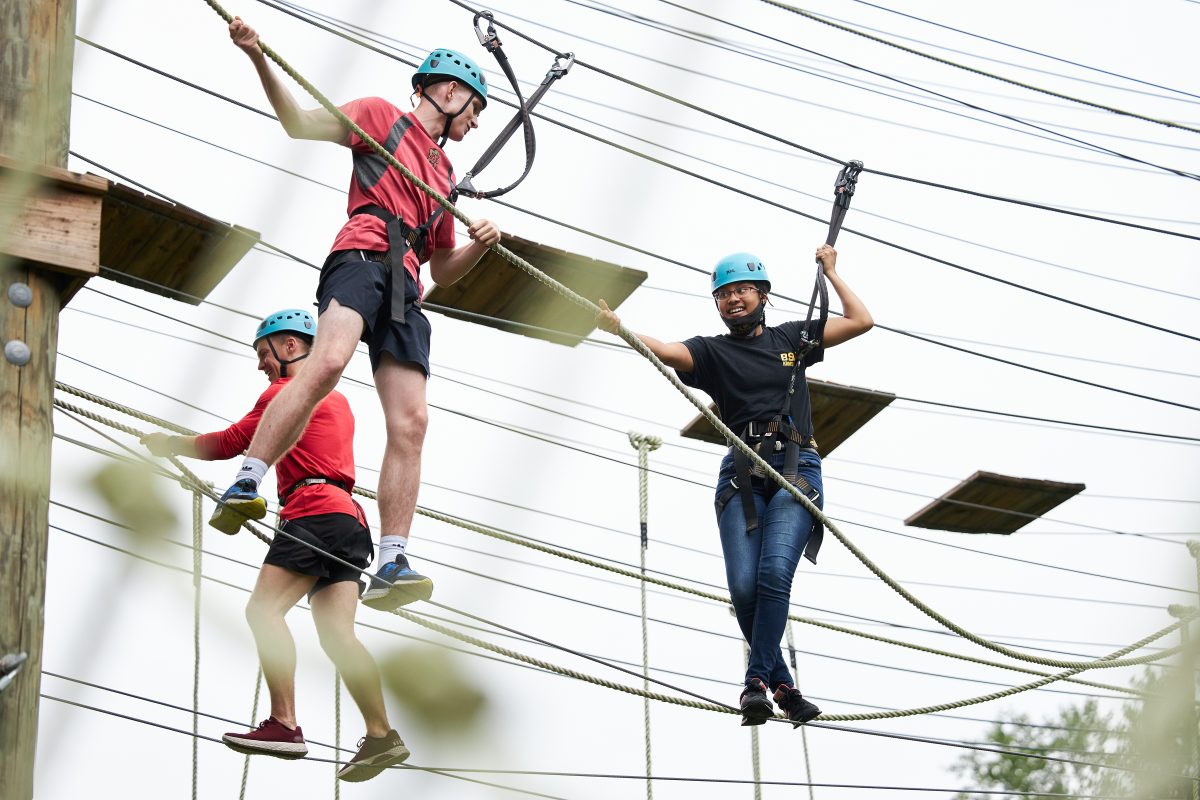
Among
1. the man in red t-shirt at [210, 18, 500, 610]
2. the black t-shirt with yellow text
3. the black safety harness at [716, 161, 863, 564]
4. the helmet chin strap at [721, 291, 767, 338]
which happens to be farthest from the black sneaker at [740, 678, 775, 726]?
the man in red t-shirt at [210, 18, 500, 610]

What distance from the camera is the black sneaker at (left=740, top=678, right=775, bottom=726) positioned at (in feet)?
17.2

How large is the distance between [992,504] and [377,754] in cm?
857

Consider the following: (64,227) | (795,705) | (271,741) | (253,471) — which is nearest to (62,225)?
(64,227)

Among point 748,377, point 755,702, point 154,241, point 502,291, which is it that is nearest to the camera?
point 755,702

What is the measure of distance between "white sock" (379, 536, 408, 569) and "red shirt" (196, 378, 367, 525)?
2.07ft

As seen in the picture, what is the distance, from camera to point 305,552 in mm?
4516

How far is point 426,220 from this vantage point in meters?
4.27

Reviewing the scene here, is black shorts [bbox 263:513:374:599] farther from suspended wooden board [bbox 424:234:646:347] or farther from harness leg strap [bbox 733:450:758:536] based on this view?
suspended wooden board [bbox 424:234:646:347]

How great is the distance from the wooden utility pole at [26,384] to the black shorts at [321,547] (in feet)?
4.37

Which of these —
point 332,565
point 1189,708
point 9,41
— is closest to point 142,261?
point 332,565

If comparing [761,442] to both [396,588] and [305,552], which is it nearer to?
[305,552]

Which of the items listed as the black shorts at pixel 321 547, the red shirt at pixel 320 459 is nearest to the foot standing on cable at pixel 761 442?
the red shirt at pixel 320 459

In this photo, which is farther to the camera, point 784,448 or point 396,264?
point 784,448

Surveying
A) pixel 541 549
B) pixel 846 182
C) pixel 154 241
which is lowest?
pixel 541 549
